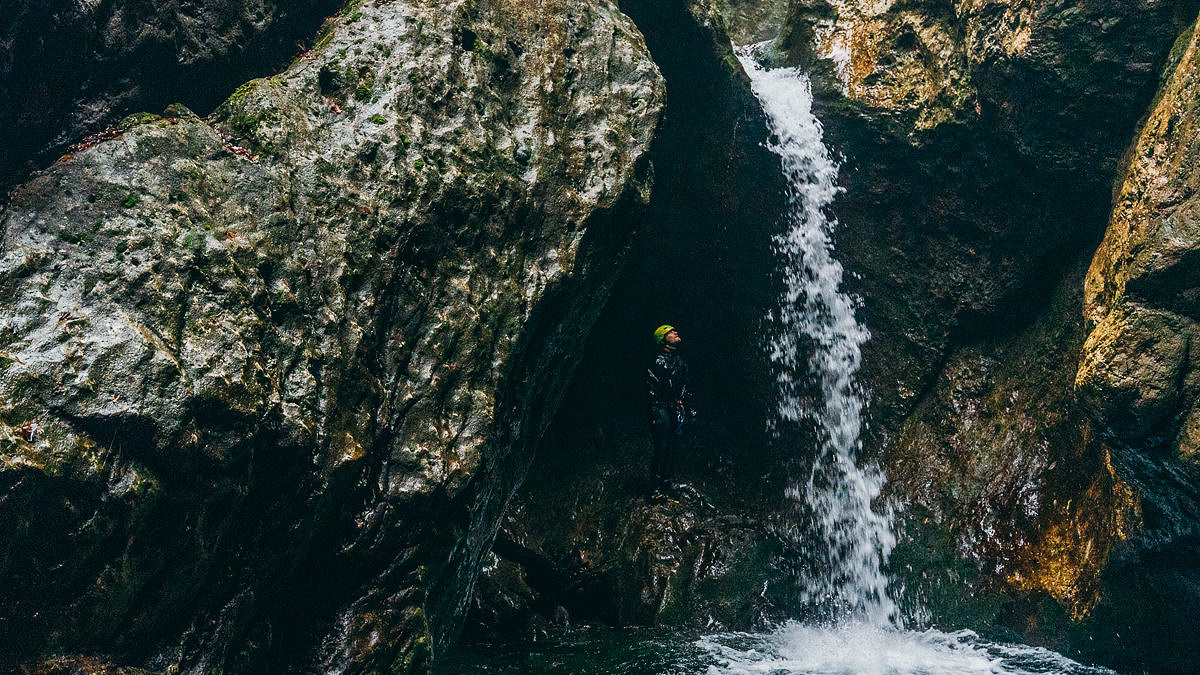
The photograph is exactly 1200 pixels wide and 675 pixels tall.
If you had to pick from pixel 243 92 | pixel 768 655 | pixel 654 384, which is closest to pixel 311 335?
pixel 243 92

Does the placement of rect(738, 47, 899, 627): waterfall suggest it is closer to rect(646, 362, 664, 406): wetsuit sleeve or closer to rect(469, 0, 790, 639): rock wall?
rect(469, 0, 790, 639): rock wall

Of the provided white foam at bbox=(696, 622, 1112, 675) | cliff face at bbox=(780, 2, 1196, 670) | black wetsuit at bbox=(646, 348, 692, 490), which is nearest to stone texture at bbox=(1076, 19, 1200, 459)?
cliff face at bbox=(780, 2, 1196, 670)

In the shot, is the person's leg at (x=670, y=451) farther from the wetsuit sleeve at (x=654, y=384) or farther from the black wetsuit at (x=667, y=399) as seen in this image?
the wetsuit sleeve at (x=654, y=384)

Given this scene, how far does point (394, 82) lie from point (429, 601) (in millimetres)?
5086

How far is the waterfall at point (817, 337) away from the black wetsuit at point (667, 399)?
5.63 ft

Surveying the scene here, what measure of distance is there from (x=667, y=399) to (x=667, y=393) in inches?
3.4

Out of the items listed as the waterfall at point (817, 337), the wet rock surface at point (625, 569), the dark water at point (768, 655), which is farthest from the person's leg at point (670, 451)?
the dark water at point (768, 655)

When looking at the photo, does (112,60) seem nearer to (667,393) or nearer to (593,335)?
(593,335)

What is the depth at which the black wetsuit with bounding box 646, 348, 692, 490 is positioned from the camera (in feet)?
34.3

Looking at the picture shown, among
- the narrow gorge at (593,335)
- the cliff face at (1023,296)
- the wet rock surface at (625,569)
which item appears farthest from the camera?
the wet rock surface at (625,569)

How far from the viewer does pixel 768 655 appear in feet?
28.0

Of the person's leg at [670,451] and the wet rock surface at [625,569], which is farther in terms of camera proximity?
the person's leg at [670,451]

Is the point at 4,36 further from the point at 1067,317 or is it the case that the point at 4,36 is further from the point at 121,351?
the point at 1067,317

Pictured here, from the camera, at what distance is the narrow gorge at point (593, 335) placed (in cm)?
511
